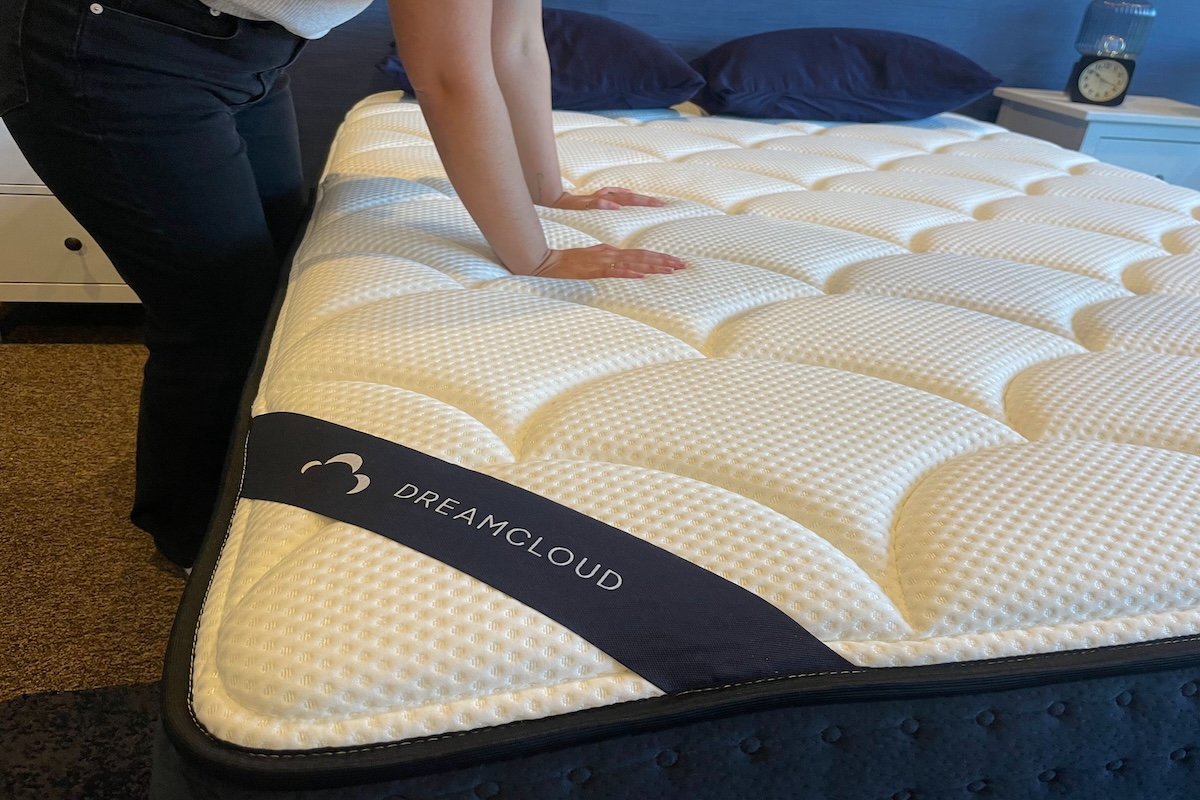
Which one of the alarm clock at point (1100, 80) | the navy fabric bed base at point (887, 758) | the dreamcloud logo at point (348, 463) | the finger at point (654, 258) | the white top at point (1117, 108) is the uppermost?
the alarm clock at point (1100, 80)

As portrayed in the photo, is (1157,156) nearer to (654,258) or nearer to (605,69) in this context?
(605,69)

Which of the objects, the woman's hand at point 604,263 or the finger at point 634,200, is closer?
the woman's hand at point 604,263

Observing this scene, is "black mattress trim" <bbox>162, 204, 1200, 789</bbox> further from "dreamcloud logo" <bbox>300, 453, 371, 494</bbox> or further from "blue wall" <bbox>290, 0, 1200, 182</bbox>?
"blue wall" <bbox>290, 0, 1200, 182</bbox>

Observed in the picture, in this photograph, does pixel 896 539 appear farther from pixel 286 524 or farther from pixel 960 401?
pixel 286 524

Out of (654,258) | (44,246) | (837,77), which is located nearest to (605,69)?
(837,77)

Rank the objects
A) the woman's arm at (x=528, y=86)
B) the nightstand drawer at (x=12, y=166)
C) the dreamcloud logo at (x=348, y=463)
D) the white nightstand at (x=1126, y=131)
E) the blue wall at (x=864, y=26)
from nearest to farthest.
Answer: the dreamcloud logo at (x=348, y=463) → the woman's arm at (x=528, y=86) → the nightstand drawer at (x=12, y=166) → the blue wall at (x=864, y=26) → the white nightstand at (x=1126, y=131)

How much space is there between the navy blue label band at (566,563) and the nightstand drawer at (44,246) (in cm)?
158

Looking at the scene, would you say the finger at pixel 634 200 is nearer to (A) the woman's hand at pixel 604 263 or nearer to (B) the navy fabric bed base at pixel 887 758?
(A) the woman's hand at pixel 604 263

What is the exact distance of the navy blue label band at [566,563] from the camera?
48 centimetres

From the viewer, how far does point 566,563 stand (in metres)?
0.51

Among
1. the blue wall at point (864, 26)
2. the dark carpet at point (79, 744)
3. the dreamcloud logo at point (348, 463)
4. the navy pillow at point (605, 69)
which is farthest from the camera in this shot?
the blue wall at point (864, 26)

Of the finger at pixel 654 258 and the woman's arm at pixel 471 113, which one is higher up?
the woman's arm at pixel 471 113

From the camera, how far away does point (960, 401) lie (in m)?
0.75

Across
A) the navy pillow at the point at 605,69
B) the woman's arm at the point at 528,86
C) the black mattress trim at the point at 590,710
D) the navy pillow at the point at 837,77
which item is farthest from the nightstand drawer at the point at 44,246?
the black mattress trim at the point at 590,710
